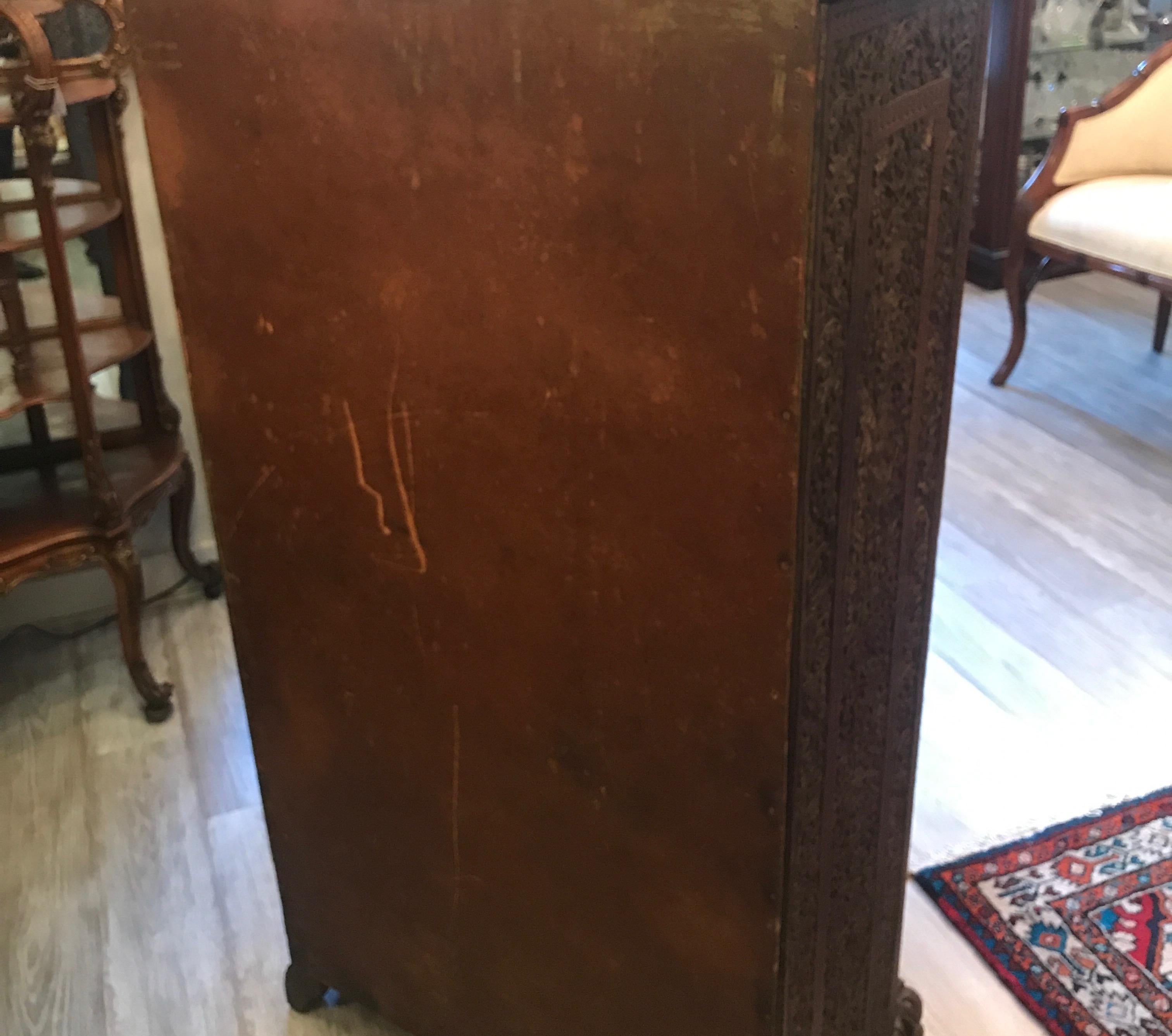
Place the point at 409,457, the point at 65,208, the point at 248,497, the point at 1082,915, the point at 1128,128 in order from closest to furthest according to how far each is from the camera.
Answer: the point at 409,457, the point at 248,497, the point at 1082,915, the point at 65,208, the point at 1128,128

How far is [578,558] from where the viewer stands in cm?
94

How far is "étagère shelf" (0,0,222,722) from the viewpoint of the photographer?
5.62 feet

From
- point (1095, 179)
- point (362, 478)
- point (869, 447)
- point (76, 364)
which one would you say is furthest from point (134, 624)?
point (1095, 179)

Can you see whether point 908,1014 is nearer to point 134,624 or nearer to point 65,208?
Result: point 134,624

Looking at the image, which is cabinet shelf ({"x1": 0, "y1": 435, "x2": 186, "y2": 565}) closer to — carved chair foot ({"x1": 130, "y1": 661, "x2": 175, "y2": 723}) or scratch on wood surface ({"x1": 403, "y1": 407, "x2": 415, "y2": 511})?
carved chair foot ({"x1": 130, "y1": 661, "x2": 175, "y2": 723})

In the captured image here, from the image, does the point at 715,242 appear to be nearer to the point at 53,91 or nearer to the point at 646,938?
the point at 646,938

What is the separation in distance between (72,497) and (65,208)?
1.61 feet

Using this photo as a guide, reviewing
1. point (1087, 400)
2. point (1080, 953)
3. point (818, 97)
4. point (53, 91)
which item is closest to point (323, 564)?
point (818, 97)

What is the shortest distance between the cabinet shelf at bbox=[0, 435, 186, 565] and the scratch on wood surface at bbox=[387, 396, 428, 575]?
3.61 feet

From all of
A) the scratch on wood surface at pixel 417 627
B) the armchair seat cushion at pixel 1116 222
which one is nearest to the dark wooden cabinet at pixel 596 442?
the scratch on wood surface at pixel 417 627

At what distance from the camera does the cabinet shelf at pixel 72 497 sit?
6.29 ft

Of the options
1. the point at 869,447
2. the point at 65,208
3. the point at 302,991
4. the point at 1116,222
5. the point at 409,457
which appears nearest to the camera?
the point at 869,447

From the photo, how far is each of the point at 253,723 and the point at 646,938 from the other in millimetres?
476

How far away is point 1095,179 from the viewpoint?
3.10 meters
